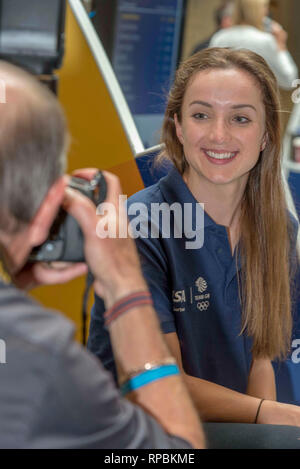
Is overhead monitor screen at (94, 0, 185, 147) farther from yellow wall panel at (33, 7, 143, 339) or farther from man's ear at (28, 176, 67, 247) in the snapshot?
man's ear at (28, 176, 67, 247)

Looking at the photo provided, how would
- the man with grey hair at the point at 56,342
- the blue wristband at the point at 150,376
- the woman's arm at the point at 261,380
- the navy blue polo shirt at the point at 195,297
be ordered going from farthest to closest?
the woman's arm at the point at 261,380, the navy blue polo shirt at the point at 195,297, the blue wristband at the point at 150,376, the man with grey hair at the point at 56,342

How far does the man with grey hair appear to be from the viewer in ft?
2.00

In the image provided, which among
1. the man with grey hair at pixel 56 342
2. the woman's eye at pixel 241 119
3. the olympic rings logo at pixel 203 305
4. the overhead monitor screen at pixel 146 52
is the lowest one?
the olympic rings logo at pixel 203 305

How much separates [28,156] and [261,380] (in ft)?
2.71

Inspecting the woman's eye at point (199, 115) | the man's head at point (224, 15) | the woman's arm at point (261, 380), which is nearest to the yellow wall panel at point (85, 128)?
the woman's eye at point (199, 115)

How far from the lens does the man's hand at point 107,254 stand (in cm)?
81

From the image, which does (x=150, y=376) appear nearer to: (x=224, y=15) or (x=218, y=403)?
(x=218, y=403)

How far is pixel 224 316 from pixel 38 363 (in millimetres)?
691

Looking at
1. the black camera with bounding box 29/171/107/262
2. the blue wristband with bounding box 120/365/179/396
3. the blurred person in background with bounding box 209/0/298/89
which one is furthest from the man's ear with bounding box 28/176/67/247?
the blurred person in background with bounding box 209/0/298/89

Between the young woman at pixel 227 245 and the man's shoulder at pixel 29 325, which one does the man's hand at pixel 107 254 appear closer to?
the man's shoulder at pixel 29 325

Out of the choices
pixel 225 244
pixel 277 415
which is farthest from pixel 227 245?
pixel 277 415

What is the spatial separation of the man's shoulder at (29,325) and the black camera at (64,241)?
19 centimetres

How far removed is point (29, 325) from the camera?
62 cm

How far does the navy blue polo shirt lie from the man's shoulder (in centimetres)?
48
